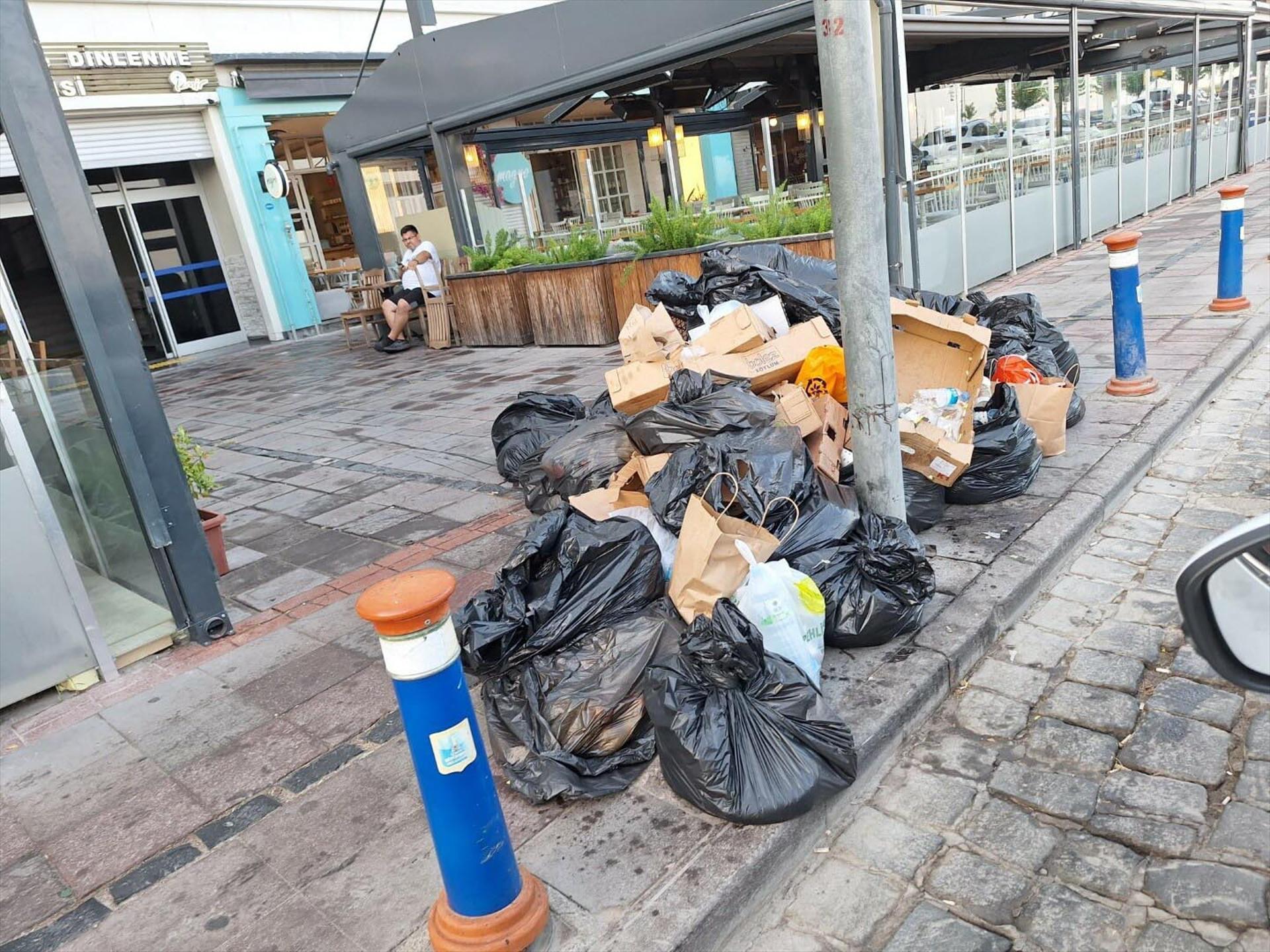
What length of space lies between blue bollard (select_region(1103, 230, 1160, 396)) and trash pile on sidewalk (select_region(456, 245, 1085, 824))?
0.38 m

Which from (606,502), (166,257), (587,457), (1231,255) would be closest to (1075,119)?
(1231,255)

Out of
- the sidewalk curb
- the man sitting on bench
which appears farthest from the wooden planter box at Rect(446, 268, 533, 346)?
the sidewalk curb

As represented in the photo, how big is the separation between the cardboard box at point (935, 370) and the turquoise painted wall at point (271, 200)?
1337cm

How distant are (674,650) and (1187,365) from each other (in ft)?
16.1

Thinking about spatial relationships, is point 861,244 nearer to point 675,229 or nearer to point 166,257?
point 675,229

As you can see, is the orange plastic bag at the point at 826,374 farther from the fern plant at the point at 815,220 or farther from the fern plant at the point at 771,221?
the fern plant at the point at 771,221

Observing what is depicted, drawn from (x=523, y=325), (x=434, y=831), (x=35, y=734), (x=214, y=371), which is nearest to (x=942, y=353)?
(x=434, y=831)

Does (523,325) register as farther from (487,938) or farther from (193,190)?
(487,938)

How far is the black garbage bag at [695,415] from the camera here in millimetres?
3939

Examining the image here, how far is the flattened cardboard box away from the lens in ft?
13.2

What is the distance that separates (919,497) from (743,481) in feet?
3.45

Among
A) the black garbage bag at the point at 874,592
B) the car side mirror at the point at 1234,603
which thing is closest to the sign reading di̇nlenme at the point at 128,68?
the black garbage bag at the point at 874,592

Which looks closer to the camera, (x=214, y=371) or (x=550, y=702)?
(x=550, y=702)

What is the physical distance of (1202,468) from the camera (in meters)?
4.75
